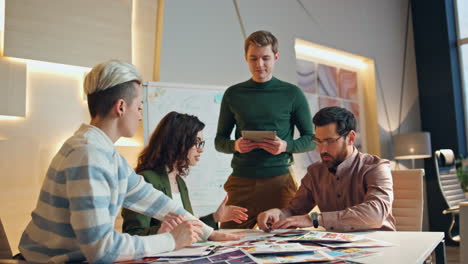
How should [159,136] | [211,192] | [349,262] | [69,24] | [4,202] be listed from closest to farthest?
1. [349,262]
2. [159,136]
3. [4,202]
4. [69,24]
5. [211,192]

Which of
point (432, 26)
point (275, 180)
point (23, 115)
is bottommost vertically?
point (275, 180)

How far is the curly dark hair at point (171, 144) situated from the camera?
6.74 feet

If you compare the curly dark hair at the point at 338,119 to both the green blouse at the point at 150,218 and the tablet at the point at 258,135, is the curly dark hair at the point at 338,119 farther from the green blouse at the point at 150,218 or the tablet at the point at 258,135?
the green blouse at the point at 150,218

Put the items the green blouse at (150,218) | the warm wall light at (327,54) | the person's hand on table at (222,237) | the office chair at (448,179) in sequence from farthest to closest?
the warm wall light at (327,54), the office chair at (448,179), the green blouse at (150,218), the person's hand on table at (222,237)

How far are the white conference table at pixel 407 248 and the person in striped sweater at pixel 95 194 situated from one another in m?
0.58

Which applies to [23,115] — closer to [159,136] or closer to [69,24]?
[69,24]

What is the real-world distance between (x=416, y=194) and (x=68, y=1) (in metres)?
2.64

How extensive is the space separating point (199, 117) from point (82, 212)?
97.2 inches

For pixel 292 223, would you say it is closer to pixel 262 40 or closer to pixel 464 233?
pixel 262 40

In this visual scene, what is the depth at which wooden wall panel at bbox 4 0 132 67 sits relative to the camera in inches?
111

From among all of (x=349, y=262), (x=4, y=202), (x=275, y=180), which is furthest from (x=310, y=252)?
(x=4, y=202)

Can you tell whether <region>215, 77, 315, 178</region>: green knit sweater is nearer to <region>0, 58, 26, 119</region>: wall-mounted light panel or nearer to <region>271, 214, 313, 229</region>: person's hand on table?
<region>271, 214, 313, 229</region>: person's hand on table

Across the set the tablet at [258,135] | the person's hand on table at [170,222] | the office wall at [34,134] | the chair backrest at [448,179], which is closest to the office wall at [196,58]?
the office wall at [34,134]

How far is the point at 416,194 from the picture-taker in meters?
2.34
